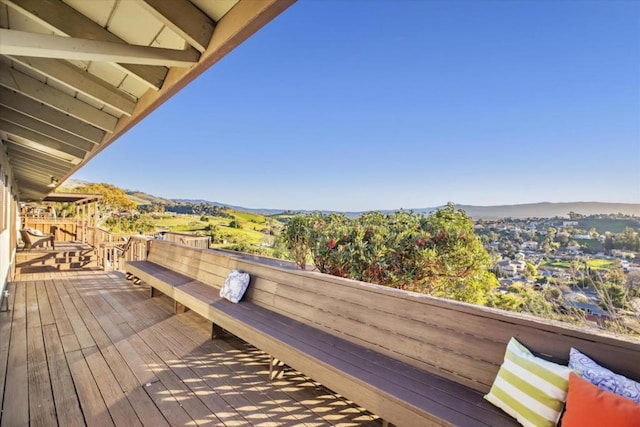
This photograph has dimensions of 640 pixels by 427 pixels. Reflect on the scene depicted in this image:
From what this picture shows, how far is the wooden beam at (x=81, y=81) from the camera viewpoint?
208cm

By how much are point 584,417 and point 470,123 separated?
811cm

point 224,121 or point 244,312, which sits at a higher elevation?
point 224,121

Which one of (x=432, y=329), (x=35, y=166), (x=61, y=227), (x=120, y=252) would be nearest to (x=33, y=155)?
(x=35, y=166)

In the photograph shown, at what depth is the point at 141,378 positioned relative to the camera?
8.23 feet

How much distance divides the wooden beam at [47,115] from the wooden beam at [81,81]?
95 cm

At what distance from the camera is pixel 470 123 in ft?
26.4

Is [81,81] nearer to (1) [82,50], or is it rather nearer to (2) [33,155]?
(1) [82,50]

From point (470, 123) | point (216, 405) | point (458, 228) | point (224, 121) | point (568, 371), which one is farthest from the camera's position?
point (224, 121)

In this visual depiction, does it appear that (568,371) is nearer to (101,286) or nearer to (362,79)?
(101,286)

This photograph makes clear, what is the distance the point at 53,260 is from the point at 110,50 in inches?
360

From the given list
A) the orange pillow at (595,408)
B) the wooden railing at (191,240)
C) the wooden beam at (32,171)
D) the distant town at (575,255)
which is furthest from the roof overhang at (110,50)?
the wooden railing at (191,240)

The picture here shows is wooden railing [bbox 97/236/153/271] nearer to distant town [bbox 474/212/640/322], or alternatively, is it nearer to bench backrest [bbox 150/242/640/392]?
bench backrest [bbox 150/242/640/392]

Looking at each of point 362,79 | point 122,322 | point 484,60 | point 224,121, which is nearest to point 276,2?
point 122,322

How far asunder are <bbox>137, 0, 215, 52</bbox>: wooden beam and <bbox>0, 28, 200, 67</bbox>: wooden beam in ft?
0.51
